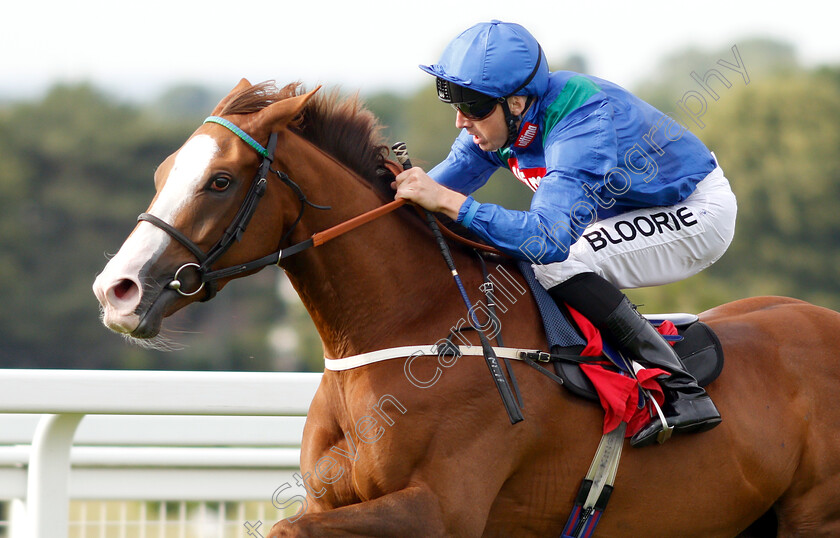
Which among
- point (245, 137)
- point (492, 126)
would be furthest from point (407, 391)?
point (492, 126)

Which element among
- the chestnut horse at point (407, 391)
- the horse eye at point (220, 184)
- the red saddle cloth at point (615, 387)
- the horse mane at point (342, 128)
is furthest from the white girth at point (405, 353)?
the horse eye at point (220, 184)

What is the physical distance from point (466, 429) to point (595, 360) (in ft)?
1.69

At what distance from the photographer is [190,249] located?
2.93m

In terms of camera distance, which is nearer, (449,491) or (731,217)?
(449,491)

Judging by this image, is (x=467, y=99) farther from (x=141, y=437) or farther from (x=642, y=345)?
(x=141, y=437)

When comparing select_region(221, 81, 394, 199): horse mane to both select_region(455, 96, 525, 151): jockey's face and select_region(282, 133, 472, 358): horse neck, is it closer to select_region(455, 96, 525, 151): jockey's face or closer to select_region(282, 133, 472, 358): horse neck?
select_region(282, 133, 472, 358): horse neck

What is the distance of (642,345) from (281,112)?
1364mm

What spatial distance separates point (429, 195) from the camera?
3270 mm

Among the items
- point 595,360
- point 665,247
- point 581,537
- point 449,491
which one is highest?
point 665,247

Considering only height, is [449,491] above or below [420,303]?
below

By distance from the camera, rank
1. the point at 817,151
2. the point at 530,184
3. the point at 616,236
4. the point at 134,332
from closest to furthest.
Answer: the point at 134,332 → the point at 616,236 → the point at 530,184 → the point at 817,151

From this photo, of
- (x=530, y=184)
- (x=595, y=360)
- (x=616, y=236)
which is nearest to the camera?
(x=595, y=360)

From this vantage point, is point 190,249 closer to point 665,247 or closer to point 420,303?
point 420,303

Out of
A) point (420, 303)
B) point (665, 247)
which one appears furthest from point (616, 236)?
point (420, 303)
